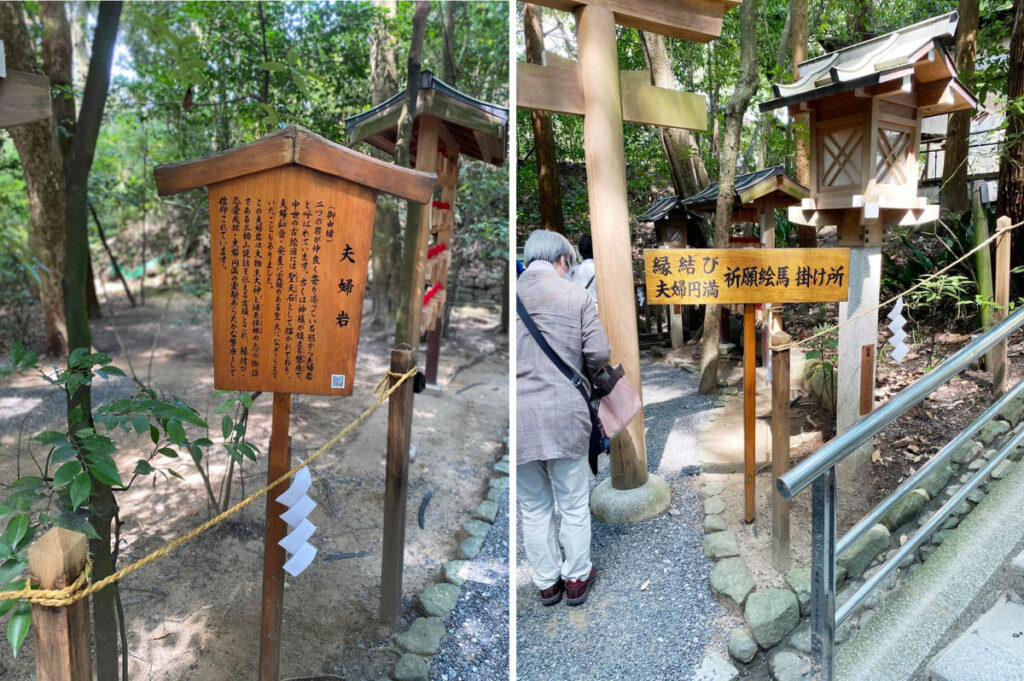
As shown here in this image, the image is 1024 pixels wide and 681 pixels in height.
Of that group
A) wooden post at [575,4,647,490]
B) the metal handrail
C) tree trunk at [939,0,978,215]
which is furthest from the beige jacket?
tree trunk at [939,0,978,215]

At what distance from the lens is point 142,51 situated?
11375 mm

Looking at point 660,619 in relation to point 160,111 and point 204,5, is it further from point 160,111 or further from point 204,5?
point 160,111

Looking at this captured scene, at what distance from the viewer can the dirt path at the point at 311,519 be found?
2729 mm

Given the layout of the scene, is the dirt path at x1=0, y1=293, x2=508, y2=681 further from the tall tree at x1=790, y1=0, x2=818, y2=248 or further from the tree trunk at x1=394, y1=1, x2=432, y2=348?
the tall tree at x1=790, y1=0, x2=818, y2=248

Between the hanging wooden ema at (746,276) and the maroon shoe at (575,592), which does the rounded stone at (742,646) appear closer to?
the maroon shoe at (575,592)

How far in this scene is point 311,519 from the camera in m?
3.85

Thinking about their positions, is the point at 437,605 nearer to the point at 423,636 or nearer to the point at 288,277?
the point at 423,636

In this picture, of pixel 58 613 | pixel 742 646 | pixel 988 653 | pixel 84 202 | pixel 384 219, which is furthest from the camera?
pixel 384 219

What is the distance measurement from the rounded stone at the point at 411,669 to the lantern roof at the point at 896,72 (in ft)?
11.0

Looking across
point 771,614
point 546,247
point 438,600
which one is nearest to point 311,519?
point 438,600

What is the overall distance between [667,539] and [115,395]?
5193mm

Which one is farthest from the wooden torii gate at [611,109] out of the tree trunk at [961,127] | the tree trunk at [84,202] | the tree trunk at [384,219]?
the tree trunk at [384,219]

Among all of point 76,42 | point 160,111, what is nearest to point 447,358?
point 160,111

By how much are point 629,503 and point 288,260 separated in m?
2.17
